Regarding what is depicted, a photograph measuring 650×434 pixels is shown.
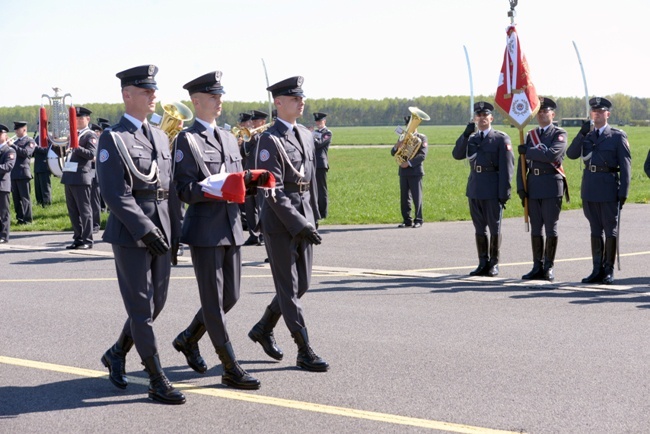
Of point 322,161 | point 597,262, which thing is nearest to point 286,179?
point 597,262

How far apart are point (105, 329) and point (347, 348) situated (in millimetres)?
2253

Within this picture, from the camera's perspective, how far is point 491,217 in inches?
492

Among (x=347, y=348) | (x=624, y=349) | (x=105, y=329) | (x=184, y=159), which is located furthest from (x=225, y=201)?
(x=624, y=349)

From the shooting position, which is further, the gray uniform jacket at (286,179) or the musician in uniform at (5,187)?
the musician in uniform at (5,187)

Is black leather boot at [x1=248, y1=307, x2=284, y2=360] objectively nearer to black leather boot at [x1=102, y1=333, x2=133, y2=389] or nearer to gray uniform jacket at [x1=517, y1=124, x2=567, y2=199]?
black leather boot at [x1=102, y1=333, x2=133, y2=389]

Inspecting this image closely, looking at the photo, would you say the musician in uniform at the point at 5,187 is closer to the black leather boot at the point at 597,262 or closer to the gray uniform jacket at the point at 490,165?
the gray uniform jacket at the point at 490,165

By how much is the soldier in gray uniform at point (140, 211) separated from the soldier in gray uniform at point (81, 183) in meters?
9.43

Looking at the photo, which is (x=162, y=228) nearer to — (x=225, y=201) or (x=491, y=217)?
(x=225, y=201)

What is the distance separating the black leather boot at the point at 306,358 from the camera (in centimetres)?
733

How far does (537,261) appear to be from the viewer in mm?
12070

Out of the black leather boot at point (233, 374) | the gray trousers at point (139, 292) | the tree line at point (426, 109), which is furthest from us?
the tree line at point (426, 109)

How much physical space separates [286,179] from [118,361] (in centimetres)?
178

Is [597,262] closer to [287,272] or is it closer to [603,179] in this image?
[603,179]

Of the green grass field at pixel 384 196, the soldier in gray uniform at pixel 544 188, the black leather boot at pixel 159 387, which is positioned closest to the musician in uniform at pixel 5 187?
the green grass field at pixel 384 196
